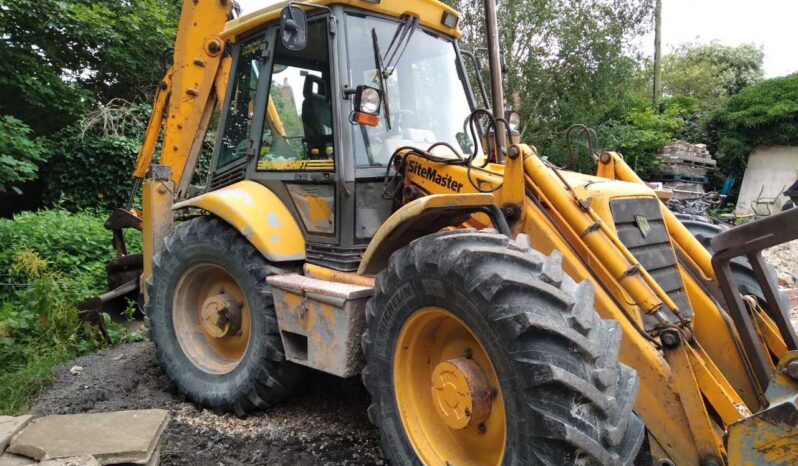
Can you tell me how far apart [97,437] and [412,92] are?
269cm

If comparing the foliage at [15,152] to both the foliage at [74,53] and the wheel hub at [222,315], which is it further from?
the wheel hub at [222,315]

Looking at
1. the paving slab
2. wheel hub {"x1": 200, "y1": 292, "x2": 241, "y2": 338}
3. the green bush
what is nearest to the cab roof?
wheel hub {"x1": 200, "y1": 292, "x2": 241, "y2": 338}

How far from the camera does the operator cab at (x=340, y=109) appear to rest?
3.47 meters

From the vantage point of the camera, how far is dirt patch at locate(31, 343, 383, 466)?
3266 millimetres

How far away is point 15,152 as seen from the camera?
669 cm

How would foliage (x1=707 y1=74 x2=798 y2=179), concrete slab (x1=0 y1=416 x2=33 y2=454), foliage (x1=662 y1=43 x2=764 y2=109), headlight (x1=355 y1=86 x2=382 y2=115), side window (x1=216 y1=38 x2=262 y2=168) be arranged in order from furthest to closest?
foliage (x1=662 y1=43 x2=764 y2=109), foliage (x1=707 y1=74 x2=798 y2=179), side window (x1=216 y1=38 x2=262 y2=168), headlight (x1=355 y1=86 x2=382 y2=115), concrete slab (x1=0 y1=416 x2=33 y2=454)

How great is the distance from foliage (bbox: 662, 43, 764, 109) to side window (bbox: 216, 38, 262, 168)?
2080 centimetres

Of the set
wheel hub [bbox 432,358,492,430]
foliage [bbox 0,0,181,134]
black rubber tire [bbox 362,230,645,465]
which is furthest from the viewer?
foliage [bbox 0,0,181,134]

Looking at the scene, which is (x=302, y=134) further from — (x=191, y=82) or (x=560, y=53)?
(x=560, y=53)

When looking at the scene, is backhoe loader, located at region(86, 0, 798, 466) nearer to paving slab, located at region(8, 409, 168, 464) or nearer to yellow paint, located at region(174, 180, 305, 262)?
yellow paint, located at region(174, 180, 305, 262)

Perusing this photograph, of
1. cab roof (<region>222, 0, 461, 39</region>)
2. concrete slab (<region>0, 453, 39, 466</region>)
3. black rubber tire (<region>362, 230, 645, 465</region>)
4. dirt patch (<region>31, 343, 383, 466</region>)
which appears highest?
cab roof (<region>222, 0, 461, 39</region>)

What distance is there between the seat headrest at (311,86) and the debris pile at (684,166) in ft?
42.7

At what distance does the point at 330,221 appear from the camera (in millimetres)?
3623

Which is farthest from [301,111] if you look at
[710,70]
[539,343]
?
[710,70]
